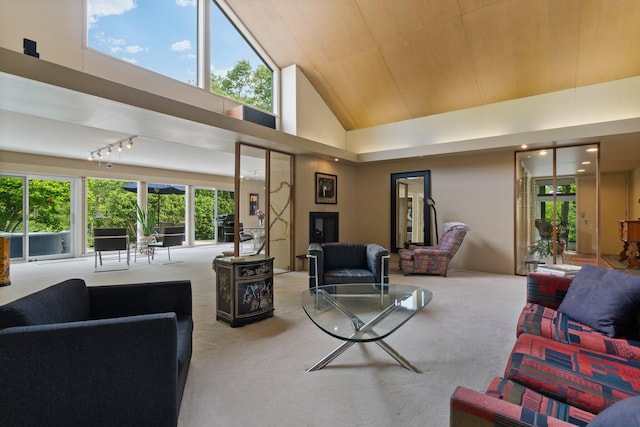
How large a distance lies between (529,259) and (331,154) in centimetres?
432

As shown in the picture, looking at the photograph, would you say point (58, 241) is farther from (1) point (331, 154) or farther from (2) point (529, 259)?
(2) point (529, 259)

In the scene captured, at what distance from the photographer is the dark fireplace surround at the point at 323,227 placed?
652 cm

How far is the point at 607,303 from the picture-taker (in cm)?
192

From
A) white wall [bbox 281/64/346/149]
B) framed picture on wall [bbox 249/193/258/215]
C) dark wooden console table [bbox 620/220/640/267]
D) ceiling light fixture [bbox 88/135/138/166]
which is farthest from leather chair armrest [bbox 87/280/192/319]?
framed picture on wall [bbox 249/193/258/215]

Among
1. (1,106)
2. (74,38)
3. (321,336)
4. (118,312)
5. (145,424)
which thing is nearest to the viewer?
A: (145,424)

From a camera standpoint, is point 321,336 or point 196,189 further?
point 196,189

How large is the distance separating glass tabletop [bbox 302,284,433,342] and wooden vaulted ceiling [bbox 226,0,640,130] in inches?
164

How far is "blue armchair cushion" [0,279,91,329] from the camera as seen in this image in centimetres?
133

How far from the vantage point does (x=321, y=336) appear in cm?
277

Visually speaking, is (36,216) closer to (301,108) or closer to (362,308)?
(301,108)

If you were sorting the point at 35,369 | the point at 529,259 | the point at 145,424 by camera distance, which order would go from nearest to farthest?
1. the point at 35,369
2. the point at 145,424
3. the point at 529,259

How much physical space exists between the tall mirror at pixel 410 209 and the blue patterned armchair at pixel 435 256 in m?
1.02

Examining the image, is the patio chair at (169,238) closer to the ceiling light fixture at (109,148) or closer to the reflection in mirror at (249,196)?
the reflection in mirror at (249,196)

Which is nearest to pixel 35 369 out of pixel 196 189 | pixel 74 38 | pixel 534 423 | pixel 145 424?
pixel 145 424
